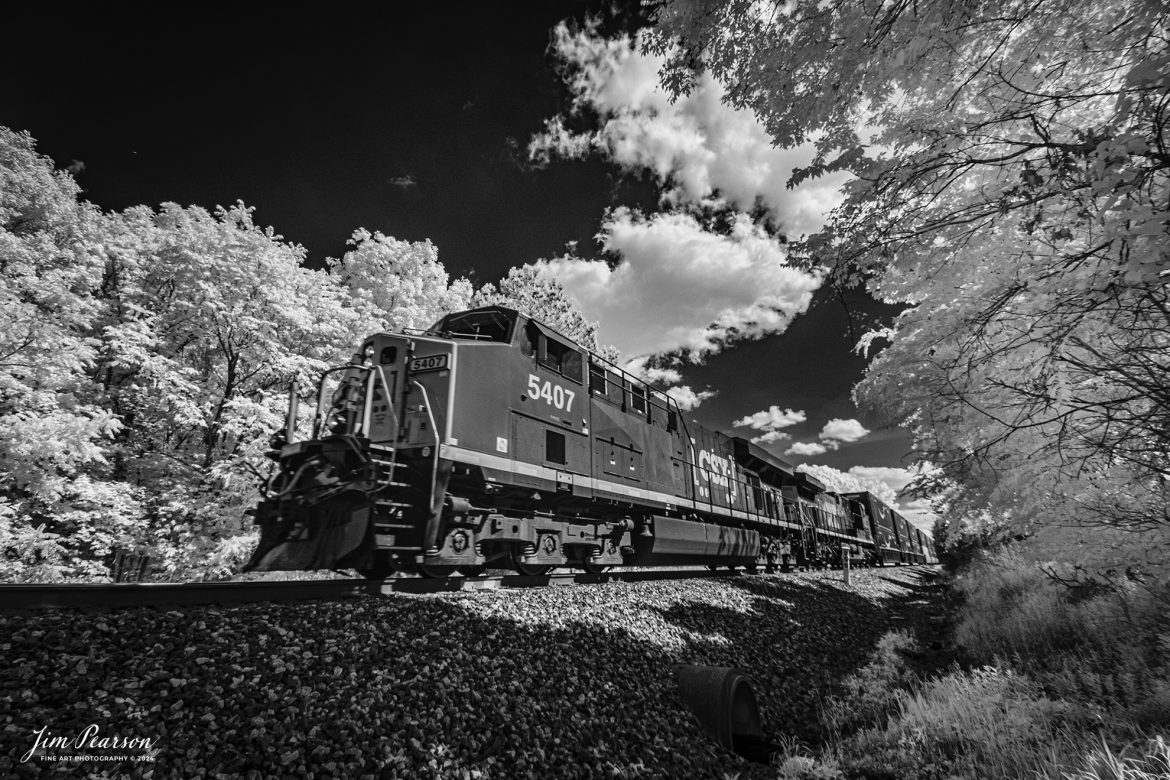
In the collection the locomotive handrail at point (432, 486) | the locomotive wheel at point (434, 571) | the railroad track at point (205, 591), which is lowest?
the railroad track at point (205, 591)

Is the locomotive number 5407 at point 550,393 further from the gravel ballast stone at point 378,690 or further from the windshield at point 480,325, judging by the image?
the gravel ballast stone at point 378,690

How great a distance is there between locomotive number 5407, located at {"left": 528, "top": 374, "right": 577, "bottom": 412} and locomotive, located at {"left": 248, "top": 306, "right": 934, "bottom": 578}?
0.03 metres

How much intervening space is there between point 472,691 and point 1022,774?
404 cm

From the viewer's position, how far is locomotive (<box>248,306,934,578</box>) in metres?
6.02

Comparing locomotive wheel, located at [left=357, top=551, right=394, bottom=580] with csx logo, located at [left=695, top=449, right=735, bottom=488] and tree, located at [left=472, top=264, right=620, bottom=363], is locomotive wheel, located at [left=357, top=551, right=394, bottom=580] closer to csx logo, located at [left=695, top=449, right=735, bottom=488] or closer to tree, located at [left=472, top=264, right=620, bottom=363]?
csx logo, located at [left=695, top=449, right=735, bottom=488]

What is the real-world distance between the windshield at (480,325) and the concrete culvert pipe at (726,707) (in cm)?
504

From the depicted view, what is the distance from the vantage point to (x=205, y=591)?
16.8 feet

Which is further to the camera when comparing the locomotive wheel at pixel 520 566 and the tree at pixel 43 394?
the tree at pixel 43 394

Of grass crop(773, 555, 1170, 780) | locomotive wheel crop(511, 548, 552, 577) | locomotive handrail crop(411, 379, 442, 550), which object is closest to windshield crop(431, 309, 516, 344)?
locomotive handrail crop(411, 379, 442, 550)

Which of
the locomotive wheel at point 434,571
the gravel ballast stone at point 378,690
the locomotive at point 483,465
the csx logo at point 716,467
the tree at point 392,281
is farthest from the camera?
the tree at point 392,281

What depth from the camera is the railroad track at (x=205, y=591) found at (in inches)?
162

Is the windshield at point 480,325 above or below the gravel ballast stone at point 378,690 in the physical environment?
above

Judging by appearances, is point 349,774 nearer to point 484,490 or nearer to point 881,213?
point 484,490

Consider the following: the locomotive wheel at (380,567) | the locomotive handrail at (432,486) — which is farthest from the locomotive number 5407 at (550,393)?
the locomotive wheel at (380,567)
